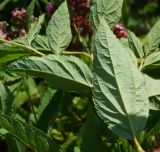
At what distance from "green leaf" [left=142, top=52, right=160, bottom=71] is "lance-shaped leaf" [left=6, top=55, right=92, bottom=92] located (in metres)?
0.20

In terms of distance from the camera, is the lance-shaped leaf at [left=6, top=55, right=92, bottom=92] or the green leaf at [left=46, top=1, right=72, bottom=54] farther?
the green leaf at [left=46, top=1, right=72, bottom=54]

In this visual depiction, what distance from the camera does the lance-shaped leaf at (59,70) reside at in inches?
47.2

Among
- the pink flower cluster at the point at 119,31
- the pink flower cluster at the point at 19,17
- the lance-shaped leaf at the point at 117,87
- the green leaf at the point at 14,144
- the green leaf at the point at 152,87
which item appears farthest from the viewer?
the pink flower cluster at the point at 19,17

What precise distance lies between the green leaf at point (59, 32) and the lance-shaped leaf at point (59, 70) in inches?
6.0

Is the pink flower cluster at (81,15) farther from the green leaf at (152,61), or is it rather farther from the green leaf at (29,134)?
the green leaf at (29,134)

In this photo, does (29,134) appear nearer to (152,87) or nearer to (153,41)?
(152,87)

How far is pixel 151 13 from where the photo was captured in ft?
11.4

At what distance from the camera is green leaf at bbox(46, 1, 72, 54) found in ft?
4.53

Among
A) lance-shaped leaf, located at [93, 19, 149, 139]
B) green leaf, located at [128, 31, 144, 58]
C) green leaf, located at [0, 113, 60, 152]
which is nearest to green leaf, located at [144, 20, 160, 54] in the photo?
green leaf, located at [128, 31, 144, 58]

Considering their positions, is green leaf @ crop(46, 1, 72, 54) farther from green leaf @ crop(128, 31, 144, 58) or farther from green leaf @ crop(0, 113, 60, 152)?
green leaf @ crop(0, 113, 60, 152)

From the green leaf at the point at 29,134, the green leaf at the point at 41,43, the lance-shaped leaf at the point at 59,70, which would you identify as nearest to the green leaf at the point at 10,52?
the green leaf at the point at 41,43

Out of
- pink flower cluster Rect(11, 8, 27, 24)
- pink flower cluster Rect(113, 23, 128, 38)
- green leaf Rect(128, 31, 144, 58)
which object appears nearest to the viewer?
green leaf Rect(128, 31, 144, 58)

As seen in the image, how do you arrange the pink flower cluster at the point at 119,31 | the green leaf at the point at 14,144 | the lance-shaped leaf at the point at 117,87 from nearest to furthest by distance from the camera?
the lance-shaped leaf at the point at 117,87, the green leaf at the point at 14,144, the pink flower cluster at the point at 119,31

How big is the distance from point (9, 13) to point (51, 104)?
75cm
